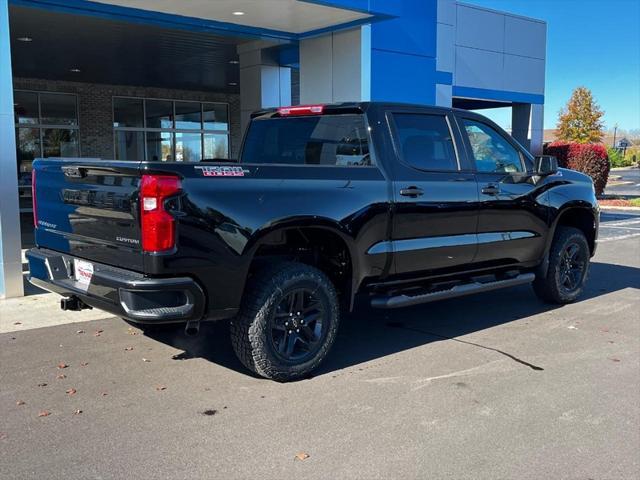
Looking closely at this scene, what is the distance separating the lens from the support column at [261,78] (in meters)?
12.8

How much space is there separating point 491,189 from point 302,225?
230 centimetres

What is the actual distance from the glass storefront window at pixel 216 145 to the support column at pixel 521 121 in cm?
1061

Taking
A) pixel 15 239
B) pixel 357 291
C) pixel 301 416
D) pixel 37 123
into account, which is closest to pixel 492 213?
pixel 357 291

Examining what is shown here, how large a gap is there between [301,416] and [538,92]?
2146 cm

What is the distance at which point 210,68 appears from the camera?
16.8 meters

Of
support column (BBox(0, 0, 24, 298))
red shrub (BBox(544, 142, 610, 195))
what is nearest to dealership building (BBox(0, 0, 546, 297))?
support column (BBox(0, 0, 24, 298))

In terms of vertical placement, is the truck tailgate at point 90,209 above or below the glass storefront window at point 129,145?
below

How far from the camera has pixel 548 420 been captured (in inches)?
160

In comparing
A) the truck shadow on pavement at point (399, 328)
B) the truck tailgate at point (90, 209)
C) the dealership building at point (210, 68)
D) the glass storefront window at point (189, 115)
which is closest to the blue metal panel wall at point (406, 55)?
the dealership building at point (210, 68)

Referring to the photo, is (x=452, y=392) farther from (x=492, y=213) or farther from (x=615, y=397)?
(x=492, y=213)

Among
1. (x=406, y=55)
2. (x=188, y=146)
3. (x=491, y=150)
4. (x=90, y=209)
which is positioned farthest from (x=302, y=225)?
(x=188, y=146)

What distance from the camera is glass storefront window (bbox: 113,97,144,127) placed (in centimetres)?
2031

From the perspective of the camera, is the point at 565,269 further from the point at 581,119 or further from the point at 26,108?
the point at 581,119

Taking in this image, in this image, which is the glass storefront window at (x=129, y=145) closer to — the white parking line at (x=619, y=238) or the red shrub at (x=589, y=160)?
the white parking line at (x=619, y=238)
